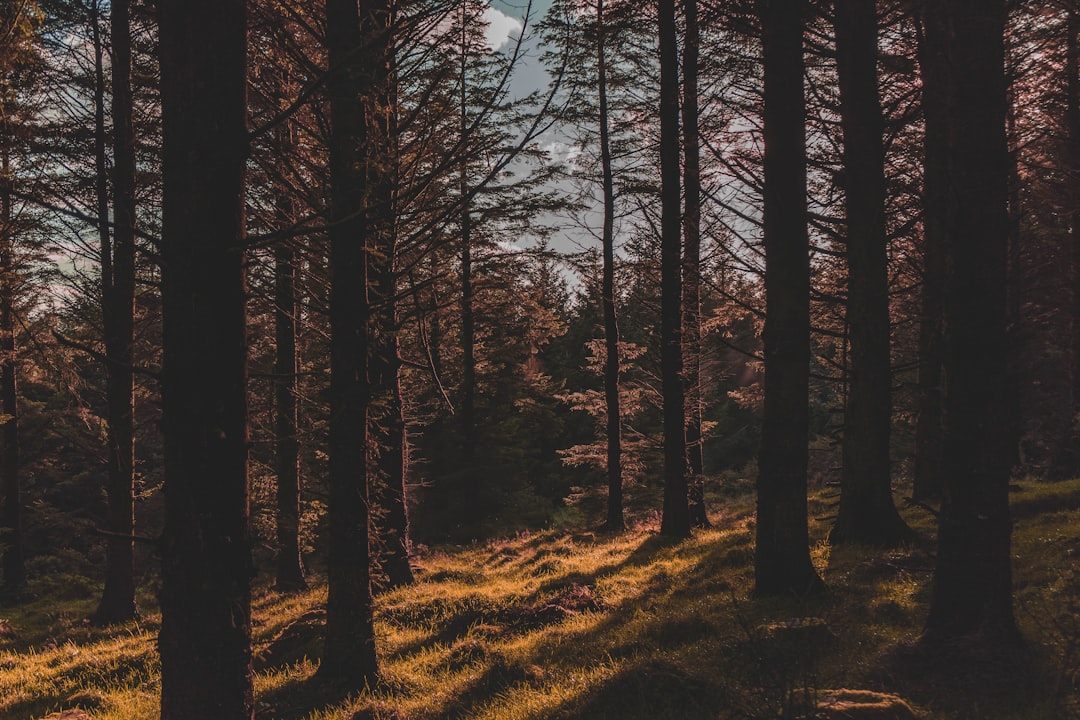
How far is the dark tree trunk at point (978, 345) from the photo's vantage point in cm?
419

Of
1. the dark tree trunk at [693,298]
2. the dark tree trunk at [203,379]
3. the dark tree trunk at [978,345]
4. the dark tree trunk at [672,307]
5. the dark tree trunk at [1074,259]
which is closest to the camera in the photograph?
the dark tree trunk at [203,379]

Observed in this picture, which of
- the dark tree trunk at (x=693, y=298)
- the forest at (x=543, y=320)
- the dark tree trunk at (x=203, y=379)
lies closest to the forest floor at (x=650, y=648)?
the forest at (x=543, y=320)

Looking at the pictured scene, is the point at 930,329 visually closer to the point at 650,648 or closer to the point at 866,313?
the point at 866,313

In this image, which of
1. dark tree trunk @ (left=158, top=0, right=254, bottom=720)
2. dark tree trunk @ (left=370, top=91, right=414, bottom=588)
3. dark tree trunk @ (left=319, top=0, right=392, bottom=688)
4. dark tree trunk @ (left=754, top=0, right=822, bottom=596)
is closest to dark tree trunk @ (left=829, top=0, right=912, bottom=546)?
dark tree trunk @ (left=754, top=0, right=822, bottom=596)

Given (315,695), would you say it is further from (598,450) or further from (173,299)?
(598,450)

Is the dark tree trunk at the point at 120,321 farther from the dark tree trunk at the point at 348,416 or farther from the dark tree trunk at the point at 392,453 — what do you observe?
the dark tree trunk at the point at 348,416

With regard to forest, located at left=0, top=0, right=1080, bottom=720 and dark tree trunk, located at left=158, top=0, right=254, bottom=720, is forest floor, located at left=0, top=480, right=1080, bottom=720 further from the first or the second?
dark tree trunk, located at left=158, top=0, right=254, bottom=720

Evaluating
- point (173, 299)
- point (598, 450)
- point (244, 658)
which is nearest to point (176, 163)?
point (173, 299)

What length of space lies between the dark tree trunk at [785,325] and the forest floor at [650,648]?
0.53 meters

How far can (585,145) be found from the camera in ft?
55.3

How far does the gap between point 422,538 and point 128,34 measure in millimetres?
18764

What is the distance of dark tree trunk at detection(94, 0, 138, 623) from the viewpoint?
1126 cm

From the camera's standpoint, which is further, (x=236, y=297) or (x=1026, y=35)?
(x=1026, y=35)

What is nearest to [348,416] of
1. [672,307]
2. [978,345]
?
[978,345]
